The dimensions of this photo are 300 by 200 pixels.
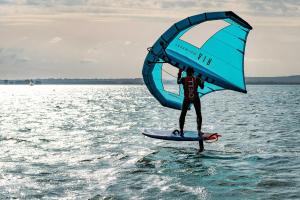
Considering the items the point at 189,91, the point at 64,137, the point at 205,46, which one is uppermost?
the point at 205,46

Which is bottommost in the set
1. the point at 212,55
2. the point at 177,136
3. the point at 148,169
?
the point at 148,169

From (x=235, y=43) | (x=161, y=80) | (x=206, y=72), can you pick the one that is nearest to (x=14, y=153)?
(x=161, y=80)

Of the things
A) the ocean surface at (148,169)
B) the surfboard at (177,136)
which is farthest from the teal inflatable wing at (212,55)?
the ocean surface at (148,169)

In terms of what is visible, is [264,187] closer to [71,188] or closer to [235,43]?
[71,188]

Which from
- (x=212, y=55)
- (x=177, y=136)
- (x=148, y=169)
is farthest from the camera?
(x=212, y=55)

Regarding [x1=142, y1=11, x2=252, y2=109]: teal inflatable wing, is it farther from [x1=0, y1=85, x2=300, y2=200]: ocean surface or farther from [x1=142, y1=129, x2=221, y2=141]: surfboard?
[x1=0, y1=85, x2=300, y2=200]: ocean surface

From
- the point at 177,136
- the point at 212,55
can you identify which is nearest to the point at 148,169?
the point at 177,136

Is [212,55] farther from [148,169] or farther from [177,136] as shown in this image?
[148,169]

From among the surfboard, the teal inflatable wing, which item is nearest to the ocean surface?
the surfboard

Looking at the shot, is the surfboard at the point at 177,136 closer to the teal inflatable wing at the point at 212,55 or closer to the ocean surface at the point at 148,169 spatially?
the ocean surface at the point at 148,169

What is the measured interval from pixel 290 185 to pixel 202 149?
18.9 feet

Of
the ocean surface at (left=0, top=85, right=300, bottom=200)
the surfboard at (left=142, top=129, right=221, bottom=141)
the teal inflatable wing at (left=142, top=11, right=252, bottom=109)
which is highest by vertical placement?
the teal inflatable wing at (left=142, top=11, right=252, bottom=109)

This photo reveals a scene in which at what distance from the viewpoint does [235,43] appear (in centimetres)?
1683

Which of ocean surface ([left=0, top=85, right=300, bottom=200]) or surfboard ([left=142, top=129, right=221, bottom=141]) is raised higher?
surfboard ([left=142, top=129, right=221, bottom=141])
